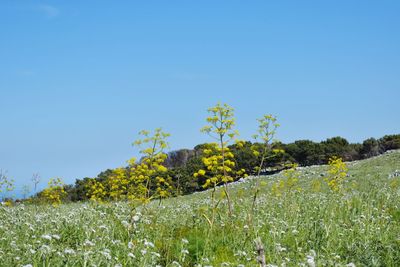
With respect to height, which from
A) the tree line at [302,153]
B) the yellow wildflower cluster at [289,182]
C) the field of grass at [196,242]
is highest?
the tree line at [302,153]

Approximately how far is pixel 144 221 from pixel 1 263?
337cm

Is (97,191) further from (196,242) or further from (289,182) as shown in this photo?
(196,242)

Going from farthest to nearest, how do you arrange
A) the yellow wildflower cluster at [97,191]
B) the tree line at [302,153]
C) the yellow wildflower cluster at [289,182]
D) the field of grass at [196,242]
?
the tree line at [302,153]
the yellow wildflower cluster at [97,191]
the yellow wildflower cluster at [289,182]
the field of grass at [196,242]

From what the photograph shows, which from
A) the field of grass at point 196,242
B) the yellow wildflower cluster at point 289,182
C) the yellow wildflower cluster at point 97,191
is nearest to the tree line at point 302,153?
the yellow wildflower cluster at point 97,191

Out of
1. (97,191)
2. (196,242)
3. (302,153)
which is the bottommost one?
(196,242)

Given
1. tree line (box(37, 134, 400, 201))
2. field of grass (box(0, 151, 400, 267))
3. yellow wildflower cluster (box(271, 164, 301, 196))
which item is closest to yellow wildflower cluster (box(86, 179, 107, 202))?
yellow wildflower cluster (box(271, 164, 301, 196))

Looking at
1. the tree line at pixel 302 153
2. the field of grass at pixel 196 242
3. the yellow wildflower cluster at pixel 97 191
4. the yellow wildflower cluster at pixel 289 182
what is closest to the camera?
the field of grass at pixel 196 242

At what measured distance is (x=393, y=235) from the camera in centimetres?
713

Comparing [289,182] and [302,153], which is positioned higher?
[302,153]

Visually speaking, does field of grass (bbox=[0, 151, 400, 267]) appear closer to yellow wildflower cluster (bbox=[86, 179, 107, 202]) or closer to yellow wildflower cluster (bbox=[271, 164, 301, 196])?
yellow wildflower cluster (bbox=[271, 164, 301, 196])

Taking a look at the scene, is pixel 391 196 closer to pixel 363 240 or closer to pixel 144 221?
pixel 363 240

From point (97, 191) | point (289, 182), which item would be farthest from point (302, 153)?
point (289, 182)

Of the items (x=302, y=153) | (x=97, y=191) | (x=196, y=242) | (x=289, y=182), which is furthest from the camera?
(x=302, y=153)

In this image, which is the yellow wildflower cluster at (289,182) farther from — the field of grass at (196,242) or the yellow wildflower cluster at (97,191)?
the yellow wildflower cluster at (97,191)
